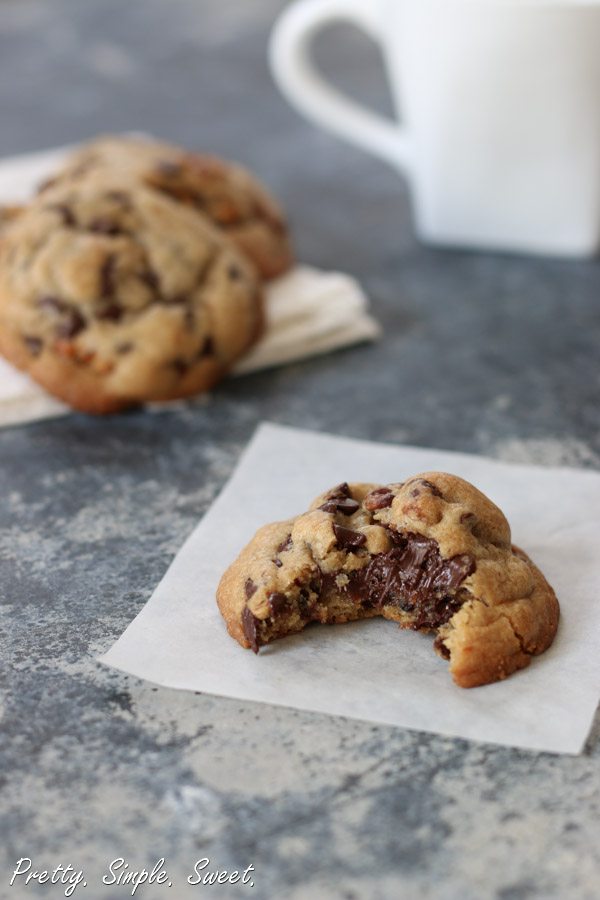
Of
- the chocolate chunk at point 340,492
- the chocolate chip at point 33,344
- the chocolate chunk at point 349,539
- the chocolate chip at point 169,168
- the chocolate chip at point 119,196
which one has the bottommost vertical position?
the chocolate chunk at point 340,492

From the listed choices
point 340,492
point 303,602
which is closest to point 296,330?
point 340,492

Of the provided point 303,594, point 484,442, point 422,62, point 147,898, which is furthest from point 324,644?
point 422,62

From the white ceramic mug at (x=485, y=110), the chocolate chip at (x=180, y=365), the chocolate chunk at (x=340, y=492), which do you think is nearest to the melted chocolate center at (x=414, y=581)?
the chocolate chunk at (x=340, y=492)

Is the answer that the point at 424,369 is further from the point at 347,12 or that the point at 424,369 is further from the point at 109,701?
the point at 109,701

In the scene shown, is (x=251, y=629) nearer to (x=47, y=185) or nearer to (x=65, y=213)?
(x=65, y=213)

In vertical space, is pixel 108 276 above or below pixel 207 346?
above

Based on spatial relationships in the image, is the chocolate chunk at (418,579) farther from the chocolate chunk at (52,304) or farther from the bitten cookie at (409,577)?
the chocolate chunk at (52,304)

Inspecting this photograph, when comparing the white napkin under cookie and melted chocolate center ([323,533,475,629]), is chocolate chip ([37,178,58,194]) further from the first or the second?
melted chocolate center ([323,533,475,629])
